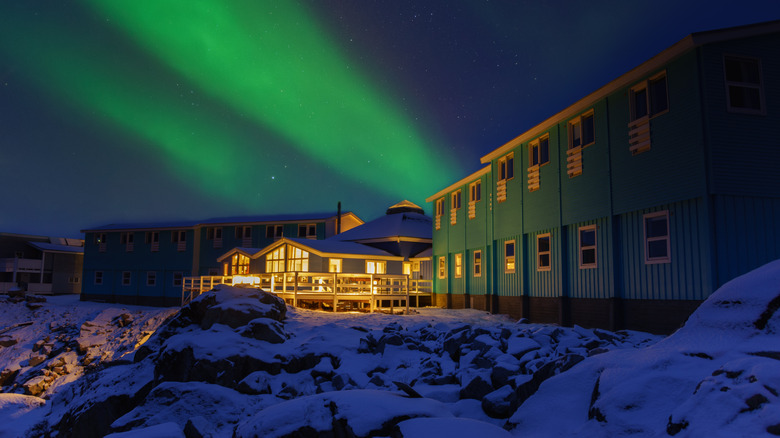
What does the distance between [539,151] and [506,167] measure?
8.66 ft

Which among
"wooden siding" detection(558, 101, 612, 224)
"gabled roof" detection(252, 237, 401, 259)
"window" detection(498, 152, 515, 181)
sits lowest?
"gabled roof" detection(252, 237, 401, 259)

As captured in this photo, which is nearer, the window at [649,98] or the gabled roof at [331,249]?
the window at [649,98]

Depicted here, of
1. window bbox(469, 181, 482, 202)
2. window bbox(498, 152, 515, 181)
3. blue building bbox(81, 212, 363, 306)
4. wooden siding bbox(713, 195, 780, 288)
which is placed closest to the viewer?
wooden siding bbox(713, 195, 780, 288)

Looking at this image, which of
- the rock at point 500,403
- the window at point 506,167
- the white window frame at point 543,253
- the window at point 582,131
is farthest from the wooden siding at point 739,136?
the window at point 506,167

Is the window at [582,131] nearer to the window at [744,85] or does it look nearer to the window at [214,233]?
the window at [744,85]

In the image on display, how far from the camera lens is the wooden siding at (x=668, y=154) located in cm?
1291

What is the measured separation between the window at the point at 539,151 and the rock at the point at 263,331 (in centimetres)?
1122

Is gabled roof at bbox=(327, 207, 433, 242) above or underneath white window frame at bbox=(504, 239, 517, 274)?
above

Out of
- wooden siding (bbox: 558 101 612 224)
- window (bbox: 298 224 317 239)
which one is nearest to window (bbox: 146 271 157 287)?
window (bbox: 298 224 317 239)

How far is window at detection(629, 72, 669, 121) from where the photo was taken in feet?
46.4

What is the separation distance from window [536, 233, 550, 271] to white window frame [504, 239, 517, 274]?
1659 mm

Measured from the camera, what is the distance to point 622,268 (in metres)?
15.4

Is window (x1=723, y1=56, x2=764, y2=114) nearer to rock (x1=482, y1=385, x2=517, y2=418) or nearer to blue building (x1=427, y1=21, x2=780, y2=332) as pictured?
blue building (x1=427, y1=21, x2=780, y2=332)

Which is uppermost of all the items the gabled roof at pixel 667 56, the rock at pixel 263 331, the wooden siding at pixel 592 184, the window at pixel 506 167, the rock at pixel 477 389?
the gabled roof at pixel 667 56
